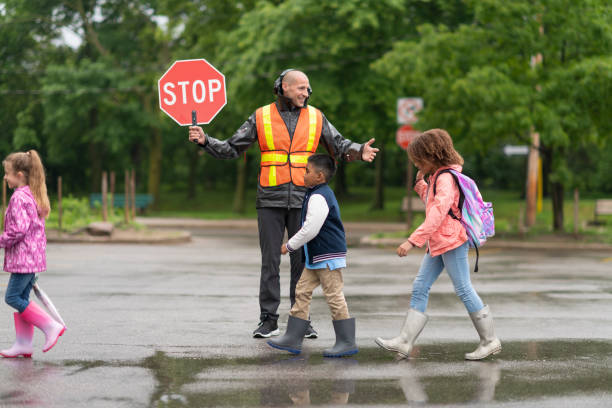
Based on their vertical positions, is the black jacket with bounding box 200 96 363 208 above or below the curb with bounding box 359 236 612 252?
above

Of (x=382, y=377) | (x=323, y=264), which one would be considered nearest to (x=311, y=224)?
(x=323, y=264)

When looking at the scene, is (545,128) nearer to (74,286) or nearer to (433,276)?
(74,286)

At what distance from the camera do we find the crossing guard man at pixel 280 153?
710cm

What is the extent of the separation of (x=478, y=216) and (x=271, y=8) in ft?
70.4

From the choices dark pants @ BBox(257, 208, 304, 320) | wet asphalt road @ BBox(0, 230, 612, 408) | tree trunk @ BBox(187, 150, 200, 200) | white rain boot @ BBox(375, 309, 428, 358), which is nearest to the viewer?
wet asphalt road @ BBox(0, 230, 612, 408)

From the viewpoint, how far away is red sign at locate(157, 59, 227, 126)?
779 centimetres

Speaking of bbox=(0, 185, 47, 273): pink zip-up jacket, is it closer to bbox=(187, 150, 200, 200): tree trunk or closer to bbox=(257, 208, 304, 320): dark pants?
bbox=(257, 208, 304, 320): dark pants

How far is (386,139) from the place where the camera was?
100 ft

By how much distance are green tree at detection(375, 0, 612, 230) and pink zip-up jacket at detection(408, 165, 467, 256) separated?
478 inches

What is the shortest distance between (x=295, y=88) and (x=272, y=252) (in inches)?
51.7

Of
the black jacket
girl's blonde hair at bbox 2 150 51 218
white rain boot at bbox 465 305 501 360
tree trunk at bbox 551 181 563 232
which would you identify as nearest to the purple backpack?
white rain boot at bbox 465 305 501 360

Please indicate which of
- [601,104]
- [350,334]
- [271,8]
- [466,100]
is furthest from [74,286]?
[271,8]

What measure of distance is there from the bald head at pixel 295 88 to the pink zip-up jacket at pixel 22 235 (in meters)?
2.10

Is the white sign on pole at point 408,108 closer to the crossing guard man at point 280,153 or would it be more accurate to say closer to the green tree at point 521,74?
the green tree at point 521,74
